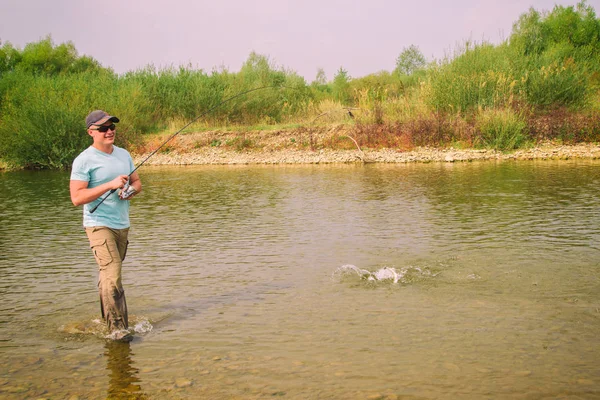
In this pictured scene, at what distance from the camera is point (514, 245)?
9047 mm

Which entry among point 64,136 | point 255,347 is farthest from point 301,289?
point 64,136

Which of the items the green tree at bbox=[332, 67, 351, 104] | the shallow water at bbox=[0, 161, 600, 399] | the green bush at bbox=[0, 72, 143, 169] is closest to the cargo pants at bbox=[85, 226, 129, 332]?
the shallow water at bbox=[0, 161, 600, 399]

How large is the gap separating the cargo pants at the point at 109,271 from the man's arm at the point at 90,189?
0.32 metres

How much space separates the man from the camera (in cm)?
555

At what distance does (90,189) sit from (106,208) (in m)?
0.30

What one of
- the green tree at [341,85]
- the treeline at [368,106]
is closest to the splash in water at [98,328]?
the treeline at [368,106]

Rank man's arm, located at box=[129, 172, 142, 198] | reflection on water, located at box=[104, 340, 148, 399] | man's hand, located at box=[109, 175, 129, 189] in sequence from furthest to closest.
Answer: man's arm, located at box=[129, 172, 142, 198]
man's hand, located at box=[109, 175, 129, 189]
reflection on water, located at box=[104, 340, 148, 399]

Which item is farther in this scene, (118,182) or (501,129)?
(501,129)

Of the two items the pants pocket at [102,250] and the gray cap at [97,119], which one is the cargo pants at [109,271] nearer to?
the pants pocket at [102,250]

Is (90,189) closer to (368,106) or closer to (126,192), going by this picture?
(126,192)

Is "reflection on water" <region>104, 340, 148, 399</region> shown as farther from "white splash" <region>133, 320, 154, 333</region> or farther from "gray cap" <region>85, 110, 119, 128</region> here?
"gray cap" <region>85, 110, 119, 128</region>

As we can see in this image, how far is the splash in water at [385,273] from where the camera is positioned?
7.52 meters

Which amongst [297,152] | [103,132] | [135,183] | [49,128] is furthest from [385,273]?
[49,128]

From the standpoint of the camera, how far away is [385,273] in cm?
771
